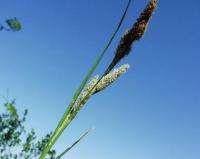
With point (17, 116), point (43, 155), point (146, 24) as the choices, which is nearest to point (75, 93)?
point (43, 155)

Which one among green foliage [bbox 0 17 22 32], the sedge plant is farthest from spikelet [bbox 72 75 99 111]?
green foliage [bbox 0 17 22 32]

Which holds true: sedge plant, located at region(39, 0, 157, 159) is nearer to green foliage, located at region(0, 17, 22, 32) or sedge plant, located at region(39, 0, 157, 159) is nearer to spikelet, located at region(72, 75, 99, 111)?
spikelet, located at region(72, 75, 99, 111)

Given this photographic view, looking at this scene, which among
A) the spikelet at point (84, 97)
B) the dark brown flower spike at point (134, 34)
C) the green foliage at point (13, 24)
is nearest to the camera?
the dark brown flower spike at point (134, 34)

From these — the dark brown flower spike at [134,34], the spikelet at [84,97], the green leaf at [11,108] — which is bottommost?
the green leaf at [11,108]

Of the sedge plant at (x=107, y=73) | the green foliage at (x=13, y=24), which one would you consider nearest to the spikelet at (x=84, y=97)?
the sedge plant at (x=107, y=73)

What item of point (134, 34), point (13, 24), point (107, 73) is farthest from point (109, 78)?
point (13, 24)

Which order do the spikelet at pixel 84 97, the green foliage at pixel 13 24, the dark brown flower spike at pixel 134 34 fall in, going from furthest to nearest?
the green foliage at pixel 13 24
the spikelet at pixel 84 97
the dark brown flower spike at pixel 134 34

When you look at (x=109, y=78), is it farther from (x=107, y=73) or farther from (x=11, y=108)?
(x=11, y=108)

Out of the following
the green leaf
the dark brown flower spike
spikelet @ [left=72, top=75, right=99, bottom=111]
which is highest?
the dark brown flower spike

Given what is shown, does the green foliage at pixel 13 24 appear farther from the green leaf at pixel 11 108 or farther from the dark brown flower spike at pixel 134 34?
the dark brown flower spike at pixel 134 34
